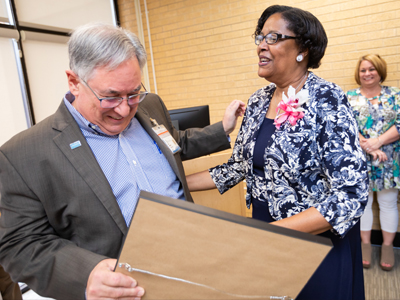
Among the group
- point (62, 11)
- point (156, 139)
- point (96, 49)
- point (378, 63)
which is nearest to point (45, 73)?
point (62, 11)

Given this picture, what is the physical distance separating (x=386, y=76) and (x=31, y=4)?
4.17 metres

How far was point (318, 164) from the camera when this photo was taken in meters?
1.18

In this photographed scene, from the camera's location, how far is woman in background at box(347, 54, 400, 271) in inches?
120

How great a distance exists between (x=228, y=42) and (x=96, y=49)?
3.44m

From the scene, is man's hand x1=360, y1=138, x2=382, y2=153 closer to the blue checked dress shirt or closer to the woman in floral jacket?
the woman in floral jacket

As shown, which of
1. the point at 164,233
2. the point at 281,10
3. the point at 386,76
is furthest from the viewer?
the point at 386,76

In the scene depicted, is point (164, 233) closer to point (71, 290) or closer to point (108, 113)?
point (71, 290)

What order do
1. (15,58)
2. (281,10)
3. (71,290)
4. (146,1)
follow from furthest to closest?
(146,1), (15,58), (281,10), (71,290)

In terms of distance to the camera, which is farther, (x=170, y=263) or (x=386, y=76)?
(x=386, y=76)

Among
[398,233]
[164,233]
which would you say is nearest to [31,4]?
[164,233]

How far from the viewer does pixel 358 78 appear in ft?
10.7

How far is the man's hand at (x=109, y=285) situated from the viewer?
0.70 m

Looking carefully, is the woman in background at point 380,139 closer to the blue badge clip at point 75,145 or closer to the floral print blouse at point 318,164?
the floral print blouse at point 318,164

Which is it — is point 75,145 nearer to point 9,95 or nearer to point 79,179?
point 79,179
